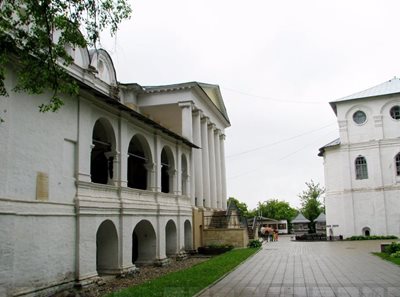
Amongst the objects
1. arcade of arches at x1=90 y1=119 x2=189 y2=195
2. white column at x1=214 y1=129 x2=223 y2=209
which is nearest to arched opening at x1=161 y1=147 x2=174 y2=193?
arcade of arches at x1=90 y1=119 x2=189 y2=195

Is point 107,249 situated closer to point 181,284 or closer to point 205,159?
point 181,284

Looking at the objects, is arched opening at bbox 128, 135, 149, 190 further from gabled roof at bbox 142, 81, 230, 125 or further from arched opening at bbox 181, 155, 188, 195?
gabled roof at bbox 142, 81, 230, 125

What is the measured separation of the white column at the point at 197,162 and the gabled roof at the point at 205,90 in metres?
2.12

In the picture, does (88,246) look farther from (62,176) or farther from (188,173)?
(188,173)

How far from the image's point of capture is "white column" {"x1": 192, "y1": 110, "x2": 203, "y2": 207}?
30188 millimetres

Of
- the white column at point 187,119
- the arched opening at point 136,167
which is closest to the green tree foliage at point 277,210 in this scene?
the white column at point 187,119

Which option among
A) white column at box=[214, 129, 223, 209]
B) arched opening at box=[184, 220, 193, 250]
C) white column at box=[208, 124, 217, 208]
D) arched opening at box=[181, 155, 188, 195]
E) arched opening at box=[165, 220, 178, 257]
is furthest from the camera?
white column at box=[214, 129, 223, 209]

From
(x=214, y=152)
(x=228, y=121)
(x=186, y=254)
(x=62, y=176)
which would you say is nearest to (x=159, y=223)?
(x=186, y=254)

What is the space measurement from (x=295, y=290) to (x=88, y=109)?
9.27 metres

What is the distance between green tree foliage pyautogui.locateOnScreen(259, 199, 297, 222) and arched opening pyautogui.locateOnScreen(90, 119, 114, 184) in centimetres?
7350

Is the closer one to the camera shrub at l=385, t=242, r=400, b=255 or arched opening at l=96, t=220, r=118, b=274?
arched opening at l=96, t=220, r=118, b=274

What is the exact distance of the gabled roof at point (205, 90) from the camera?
29266 millimetres

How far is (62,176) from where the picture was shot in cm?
1373

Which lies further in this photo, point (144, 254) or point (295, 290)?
point (144, 254)
